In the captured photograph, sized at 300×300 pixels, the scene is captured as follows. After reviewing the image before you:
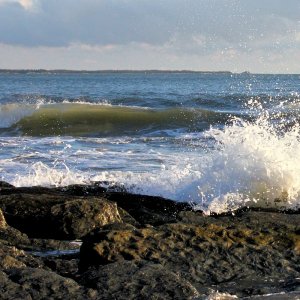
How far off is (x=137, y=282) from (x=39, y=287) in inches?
21.3

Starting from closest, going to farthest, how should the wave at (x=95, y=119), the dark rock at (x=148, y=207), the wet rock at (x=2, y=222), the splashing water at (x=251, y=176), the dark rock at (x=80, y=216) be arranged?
the wet rock at (x=2, y=222) → the dark rock at (x=80, y=216) → the dark rock at (x=148, y=207) → the splashing water at (x=251, y=176) → the wave at (x=95, y=119)

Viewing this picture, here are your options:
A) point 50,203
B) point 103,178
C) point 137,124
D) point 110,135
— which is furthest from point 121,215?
point 137,124

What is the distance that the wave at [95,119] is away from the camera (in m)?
20.9

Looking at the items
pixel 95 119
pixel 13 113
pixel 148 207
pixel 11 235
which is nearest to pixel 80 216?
pixel 11 235

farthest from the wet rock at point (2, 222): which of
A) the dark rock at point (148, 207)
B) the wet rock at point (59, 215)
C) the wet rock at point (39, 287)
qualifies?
the wet rock at point (39, 287)

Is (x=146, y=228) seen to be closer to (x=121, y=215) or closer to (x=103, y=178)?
(x=121, y=215)

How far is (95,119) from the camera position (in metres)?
23.6

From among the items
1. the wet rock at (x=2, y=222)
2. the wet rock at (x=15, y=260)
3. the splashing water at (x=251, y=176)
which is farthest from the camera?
the splashing water at (x=251, y=176)

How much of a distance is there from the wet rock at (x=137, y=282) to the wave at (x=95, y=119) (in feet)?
51.9

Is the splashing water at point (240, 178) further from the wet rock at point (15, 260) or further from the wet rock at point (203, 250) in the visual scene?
the wet rock at point (15, 260)

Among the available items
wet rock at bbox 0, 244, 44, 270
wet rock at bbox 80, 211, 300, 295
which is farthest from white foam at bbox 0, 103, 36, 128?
wet rock at bbox 80, 211, 300, 295

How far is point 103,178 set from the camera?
9086 millimetres

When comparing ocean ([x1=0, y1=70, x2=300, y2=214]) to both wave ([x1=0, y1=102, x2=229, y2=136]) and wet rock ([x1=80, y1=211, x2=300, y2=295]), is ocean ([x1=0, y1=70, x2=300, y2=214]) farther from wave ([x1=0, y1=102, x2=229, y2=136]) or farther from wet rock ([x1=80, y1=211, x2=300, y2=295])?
wet rock ([x1=80, y1=211, x2=300, y2=295])

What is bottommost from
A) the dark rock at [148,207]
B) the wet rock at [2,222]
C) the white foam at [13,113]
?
the white foam at [13,113]
